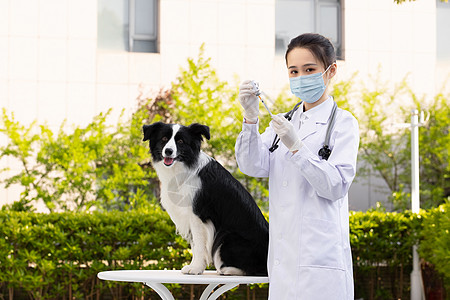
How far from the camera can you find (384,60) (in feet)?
43.3

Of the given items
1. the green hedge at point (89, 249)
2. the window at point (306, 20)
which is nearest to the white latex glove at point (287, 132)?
the green hedge at point (89, 249)

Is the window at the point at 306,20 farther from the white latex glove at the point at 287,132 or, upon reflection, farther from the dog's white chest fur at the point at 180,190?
the white latex glove at the point at 287,132

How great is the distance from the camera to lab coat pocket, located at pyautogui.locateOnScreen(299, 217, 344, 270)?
2.49m

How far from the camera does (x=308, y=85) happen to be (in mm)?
2666

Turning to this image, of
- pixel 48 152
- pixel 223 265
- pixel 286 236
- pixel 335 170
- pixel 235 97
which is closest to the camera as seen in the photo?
pixel 335 170

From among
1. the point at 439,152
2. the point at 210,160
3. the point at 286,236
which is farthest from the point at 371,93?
the point at 286,236

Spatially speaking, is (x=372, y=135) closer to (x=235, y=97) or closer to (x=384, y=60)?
(x=384, y=60)

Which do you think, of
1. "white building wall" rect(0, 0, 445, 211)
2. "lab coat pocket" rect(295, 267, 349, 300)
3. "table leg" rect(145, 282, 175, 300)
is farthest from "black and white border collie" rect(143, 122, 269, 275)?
"white building wall" rect(0, 0, 445, 211)

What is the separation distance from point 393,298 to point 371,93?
5651 millimetres

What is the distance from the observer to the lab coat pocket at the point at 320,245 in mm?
2492

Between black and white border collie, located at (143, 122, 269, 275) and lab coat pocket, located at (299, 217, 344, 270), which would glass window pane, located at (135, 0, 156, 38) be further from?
lab coat pocket, located at (299, 217, 344, 270)

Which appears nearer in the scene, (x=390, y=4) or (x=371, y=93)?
(x=371, y=93)

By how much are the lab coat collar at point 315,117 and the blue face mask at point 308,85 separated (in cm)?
8

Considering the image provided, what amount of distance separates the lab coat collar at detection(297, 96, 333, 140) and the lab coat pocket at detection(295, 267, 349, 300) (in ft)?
2.01
